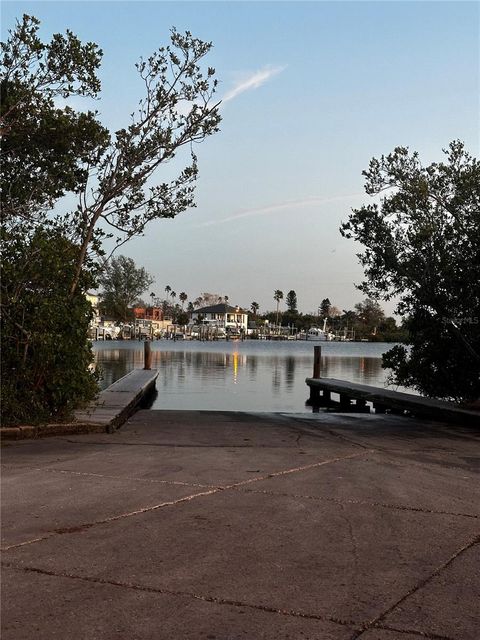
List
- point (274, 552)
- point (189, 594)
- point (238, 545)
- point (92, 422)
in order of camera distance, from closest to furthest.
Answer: point (189, 594) → point (274, 552) → point (238, 545) → point (92, 422)

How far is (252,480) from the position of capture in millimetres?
7898

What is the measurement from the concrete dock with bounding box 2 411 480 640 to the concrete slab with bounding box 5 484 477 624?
0.02m

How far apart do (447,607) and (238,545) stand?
176 centimetres

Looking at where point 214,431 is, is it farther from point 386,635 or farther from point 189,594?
point 386,635

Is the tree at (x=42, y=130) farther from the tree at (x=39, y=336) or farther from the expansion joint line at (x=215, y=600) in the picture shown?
the expansion joint line at (x=215, y=600)

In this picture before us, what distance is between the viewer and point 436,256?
17.4 metres

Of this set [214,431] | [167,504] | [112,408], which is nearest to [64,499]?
[167,504]

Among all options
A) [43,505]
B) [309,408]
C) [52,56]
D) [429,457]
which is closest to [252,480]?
[43,505]

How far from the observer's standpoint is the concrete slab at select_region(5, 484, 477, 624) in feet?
14.3

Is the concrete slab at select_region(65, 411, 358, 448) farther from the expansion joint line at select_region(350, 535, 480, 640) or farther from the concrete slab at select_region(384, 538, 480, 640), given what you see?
the concrete slab at select_region(384, 538, 480, 640)

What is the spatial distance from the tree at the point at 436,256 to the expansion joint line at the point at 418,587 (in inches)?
474

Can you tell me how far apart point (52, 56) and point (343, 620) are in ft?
38.6

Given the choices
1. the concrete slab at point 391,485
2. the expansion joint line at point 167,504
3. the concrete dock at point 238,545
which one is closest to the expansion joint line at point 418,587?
the concrete dock at point 238,545

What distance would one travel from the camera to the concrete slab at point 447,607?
12.7 feet
